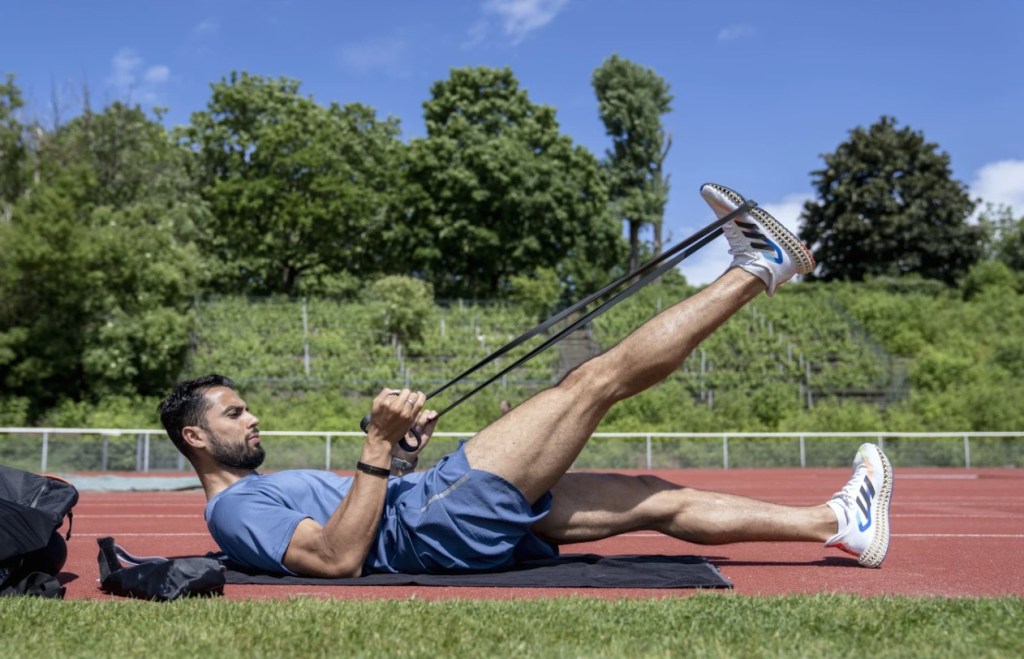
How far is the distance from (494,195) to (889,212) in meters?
18.8

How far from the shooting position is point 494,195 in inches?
1620

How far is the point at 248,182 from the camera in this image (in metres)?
40.0

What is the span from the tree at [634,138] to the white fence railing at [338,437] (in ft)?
81.8

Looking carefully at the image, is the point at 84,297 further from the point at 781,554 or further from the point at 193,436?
the point at 781,554

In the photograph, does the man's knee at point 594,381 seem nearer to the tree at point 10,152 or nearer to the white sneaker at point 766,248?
the white sneaker at point 766,248

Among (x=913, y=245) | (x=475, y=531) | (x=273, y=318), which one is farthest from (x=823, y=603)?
(x=913, y=245)

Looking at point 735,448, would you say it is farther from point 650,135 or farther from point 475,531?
point 650,135

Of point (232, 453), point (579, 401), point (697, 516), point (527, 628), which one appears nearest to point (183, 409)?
point (232, 453)

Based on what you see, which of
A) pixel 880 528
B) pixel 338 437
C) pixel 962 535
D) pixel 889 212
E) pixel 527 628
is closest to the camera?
pixel 527 628

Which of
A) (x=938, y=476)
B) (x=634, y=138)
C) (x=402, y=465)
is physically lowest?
(x=938, y=476)

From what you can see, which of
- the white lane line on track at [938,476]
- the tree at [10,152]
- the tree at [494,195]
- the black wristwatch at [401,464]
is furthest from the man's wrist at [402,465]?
the tree at [494,195]

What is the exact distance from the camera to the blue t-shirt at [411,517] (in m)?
3.90

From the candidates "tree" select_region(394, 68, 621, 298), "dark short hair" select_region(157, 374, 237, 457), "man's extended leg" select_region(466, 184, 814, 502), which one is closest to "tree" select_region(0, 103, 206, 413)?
"tree" select_region(394, 68, 621, 298)

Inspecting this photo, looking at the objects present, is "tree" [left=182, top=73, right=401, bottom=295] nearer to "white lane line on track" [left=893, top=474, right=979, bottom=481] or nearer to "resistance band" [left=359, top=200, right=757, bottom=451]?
"white lane line on track" [left=893, top=474, right=979, bottom=481]
